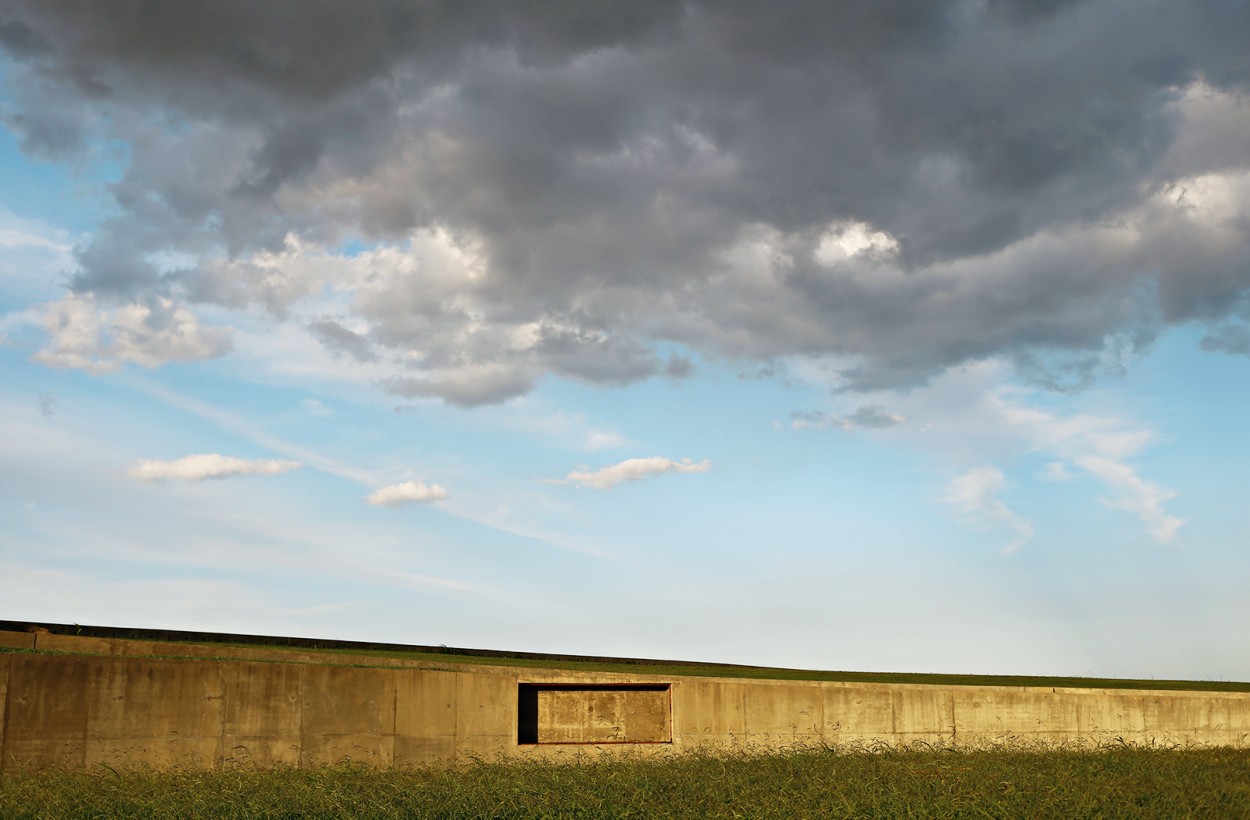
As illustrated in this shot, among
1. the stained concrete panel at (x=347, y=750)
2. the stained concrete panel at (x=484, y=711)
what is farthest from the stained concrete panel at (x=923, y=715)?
the stained concrete panel at (x=347, y=750)

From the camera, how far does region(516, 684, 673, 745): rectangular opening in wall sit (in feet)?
77.9

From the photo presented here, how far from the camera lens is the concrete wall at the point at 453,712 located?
19.2 meters

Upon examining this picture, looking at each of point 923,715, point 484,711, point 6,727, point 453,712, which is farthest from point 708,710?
point 6,727

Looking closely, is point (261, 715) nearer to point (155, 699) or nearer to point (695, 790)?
point (155, 699)

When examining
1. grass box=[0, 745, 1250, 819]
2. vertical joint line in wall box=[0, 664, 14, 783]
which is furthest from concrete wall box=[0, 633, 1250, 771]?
grass box=[0, 745, 1250, 819]

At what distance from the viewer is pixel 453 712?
872 inches

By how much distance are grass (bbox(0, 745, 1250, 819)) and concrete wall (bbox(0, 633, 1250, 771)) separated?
992 mm

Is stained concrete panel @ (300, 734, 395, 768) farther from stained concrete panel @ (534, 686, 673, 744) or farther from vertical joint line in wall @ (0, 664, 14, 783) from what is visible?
vertical joint line in wall @ (0, 664, 14, 783)

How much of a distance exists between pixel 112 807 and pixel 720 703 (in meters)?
13.9

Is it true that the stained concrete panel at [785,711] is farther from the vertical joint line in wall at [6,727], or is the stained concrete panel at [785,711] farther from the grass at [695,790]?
the vertical joint line in wall at [6,727]

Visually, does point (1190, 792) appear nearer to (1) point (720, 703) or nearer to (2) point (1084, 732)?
(1) point (720, 703)

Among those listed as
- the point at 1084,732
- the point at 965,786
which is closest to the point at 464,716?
the point at 965,786

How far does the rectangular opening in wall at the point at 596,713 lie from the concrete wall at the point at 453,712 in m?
0.03

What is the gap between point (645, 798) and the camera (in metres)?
14.9
